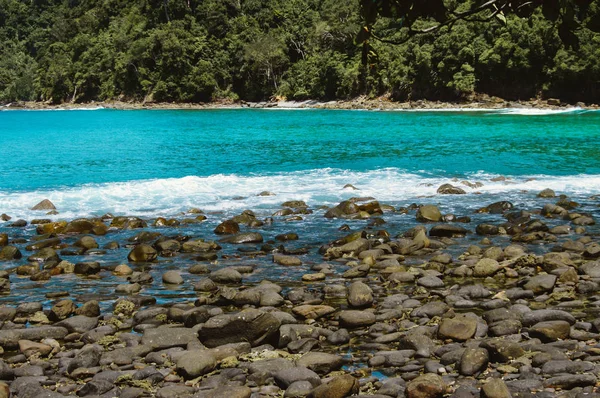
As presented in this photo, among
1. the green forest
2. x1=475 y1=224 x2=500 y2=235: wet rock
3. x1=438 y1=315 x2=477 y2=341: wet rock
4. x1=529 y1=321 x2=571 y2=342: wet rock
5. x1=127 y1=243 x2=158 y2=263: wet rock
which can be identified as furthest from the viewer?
the green forest

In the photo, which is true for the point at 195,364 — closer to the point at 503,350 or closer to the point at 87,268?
the point at 503,350

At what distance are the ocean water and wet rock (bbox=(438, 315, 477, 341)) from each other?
9.63 ft

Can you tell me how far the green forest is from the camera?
64.9 meters

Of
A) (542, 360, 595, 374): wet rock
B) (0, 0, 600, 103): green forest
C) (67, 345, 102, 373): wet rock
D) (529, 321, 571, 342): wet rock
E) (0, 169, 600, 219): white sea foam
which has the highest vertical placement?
(0, 0, 600, 103): green forest

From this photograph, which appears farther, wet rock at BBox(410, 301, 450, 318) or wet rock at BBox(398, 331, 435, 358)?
wet rock at BBox(410, 301, 450, 318)

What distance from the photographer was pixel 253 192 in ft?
63.8

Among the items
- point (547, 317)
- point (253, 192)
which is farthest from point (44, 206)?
point (547, 317)

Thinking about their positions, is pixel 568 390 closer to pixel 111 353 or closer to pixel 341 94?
pixel 111 353

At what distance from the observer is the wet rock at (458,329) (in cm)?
691

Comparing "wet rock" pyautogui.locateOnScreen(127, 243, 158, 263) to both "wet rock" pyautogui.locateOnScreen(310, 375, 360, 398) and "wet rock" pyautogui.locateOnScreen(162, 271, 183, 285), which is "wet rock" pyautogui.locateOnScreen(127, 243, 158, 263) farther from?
"wet rock" pyautogui.locateOnScreen(310, 375, 360, 398)

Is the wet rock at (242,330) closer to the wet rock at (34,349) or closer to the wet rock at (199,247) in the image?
the wet rock at (34,349)

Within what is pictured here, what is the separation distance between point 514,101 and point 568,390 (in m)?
67.9

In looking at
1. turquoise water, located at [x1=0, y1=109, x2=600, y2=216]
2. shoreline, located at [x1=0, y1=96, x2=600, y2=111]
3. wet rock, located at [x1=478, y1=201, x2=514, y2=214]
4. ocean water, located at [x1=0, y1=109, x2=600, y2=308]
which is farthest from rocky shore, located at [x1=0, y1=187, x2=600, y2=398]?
shoreline, located at [x1=0, y1=96, x2=600, y2=111]

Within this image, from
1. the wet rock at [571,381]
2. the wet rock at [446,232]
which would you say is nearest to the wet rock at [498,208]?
the wet rock at [446,232]
